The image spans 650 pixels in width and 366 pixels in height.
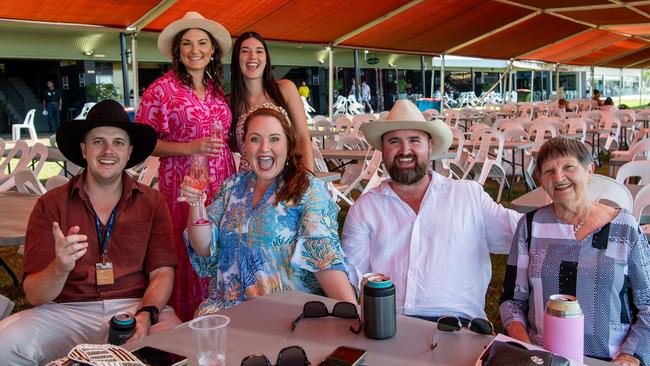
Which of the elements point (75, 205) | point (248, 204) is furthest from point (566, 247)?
point (75, 205)

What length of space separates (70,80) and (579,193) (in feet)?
65.2

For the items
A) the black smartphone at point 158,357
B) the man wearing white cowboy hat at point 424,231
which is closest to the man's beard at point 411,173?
the man wearing white cowboy hat at point 424,231

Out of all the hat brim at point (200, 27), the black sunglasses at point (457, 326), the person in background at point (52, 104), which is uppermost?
the person in background at point (52, 104)

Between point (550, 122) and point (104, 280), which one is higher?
point (550, 122)

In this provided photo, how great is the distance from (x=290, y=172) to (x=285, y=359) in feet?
3.56

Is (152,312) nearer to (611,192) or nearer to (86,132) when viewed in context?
(86,132)

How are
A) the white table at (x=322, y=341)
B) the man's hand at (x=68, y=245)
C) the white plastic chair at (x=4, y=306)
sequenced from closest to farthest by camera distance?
1. the white table at (x=322, y=341)
2. the man's hand at (x=68, y=245)
3. the white plastic chair at (x=4, y=306)

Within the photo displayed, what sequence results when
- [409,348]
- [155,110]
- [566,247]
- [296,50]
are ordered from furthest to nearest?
[296,50], [155,110], [566,247], [409,348]

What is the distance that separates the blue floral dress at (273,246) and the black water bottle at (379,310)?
2.06ft

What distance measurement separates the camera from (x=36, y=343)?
2.30m

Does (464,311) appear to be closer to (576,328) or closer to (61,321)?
(576,328)

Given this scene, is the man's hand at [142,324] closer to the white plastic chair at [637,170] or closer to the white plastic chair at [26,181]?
the white plastic chair at [26,181]

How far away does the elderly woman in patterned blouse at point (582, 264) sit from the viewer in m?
2.07

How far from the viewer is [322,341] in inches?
65.7
